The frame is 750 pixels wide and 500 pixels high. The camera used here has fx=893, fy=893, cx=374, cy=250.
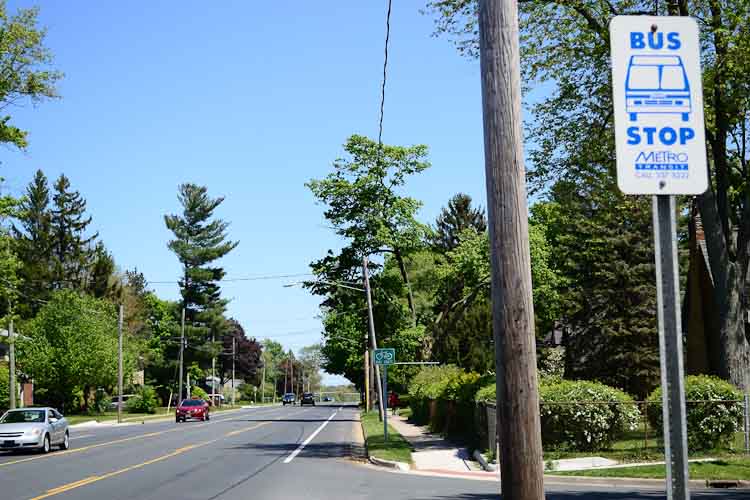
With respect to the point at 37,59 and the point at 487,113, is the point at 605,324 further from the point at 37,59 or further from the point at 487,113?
the point at 487,113

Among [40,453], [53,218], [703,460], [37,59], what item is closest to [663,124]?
[703,460]

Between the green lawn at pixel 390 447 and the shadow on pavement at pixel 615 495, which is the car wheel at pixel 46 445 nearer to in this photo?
the green lawn at pixel 390 447

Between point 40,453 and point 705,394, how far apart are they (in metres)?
20.0

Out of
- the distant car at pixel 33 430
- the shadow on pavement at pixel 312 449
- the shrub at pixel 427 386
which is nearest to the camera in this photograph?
the shadow on pavement at pixel 312 449

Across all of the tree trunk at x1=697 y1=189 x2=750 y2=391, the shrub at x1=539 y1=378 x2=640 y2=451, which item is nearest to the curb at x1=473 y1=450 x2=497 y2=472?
the shrub at x1=539 y1=378 x2=640 y2=451

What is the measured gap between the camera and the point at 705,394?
2022 cm

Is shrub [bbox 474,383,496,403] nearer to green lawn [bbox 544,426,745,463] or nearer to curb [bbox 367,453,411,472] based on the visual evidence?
green lawn [bbox 544,426,745,463]

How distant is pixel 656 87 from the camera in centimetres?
362

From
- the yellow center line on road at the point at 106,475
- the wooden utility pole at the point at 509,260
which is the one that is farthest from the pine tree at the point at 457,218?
the wooden utility pole at the point at 509,260

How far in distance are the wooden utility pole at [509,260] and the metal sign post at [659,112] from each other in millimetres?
1649

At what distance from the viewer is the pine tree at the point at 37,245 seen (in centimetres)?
9100

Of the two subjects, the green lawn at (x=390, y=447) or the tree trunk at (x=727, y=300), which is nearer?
the tree trunk at (x=727, y=300)

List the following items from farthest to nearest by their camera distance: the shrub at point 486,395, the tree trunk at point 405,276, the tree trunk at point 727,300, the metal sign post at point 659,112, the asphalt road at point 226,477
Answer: the tree trunk at point 405,276 < the shrub at point 486,395 < the tree trunk at point 727,300 < the asphalt road at point 226,477 < the metal sign post at point 659,112

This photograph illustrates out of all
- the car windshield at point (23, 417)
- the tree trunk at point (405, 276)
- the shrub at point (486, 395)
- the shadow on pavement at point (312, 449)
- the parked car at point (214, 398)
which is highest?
the tree trunk at point (405, 276)
